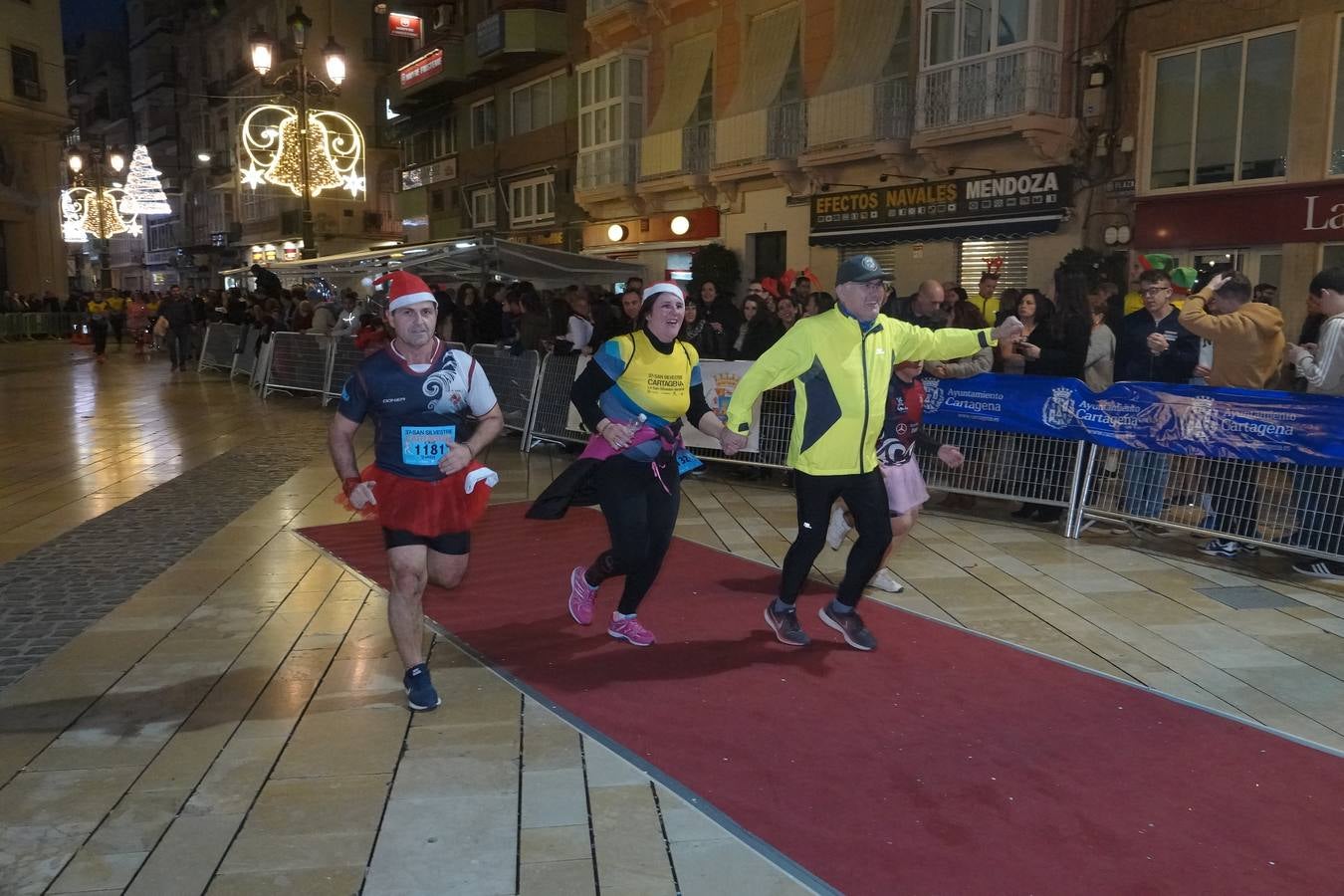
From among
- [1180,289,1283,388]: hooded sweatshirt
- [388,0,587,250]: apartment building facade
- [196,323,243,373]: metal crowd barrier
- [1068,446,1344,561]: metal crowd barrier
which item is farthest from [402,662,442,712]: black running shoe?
[388,0,587,250]: apartment building facade

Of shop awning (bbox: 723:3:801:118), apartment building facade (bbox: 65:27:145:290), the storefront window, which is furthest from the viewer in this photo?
apartment building facade (bbox: 65:27:145:290)

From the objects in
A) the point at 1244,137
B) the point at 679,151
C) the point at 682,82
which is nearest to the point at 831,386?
the point at 1244,137

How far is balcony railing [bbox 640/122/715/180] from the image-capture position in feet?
75.0

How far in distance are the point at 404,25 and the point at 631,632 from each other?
34984 mm

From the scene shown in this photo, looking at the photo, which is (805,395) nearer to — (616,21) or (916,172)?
(916,172)

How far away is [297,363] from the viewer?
17.6 metres

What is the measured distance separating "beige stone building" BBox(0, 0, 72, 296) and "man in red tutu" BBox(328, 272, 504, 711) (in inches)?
1614

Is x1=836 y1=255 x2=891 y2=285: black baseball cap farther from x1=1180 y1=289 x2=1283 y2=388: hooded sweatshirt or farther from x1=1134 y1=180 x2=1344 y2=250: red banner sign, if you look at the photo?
x1=1134 y1=180 x2=1344 y2=250: red banner sign

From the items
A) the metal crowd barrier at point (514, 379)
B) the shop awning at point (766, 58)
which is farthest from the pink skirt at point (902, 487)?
the shop awning at point (766, 58)

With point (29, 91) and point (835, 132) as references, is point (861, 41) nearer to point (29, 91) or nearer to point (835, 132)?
point (835, 132)

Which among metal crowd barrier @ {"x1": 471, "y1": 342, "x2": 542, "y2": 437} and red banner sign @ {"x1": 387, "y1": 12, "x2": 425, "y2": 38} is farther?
red banner sign @ {"x1": 387, "y1": 12, "x2": 425, "y2": 38}

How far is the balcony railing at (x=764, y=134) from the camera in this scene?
66.4 ft

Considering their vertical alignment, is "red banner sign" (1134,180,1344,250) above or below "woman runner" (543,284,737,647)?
above

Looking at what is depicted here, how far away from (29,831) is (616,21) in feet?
81.1
